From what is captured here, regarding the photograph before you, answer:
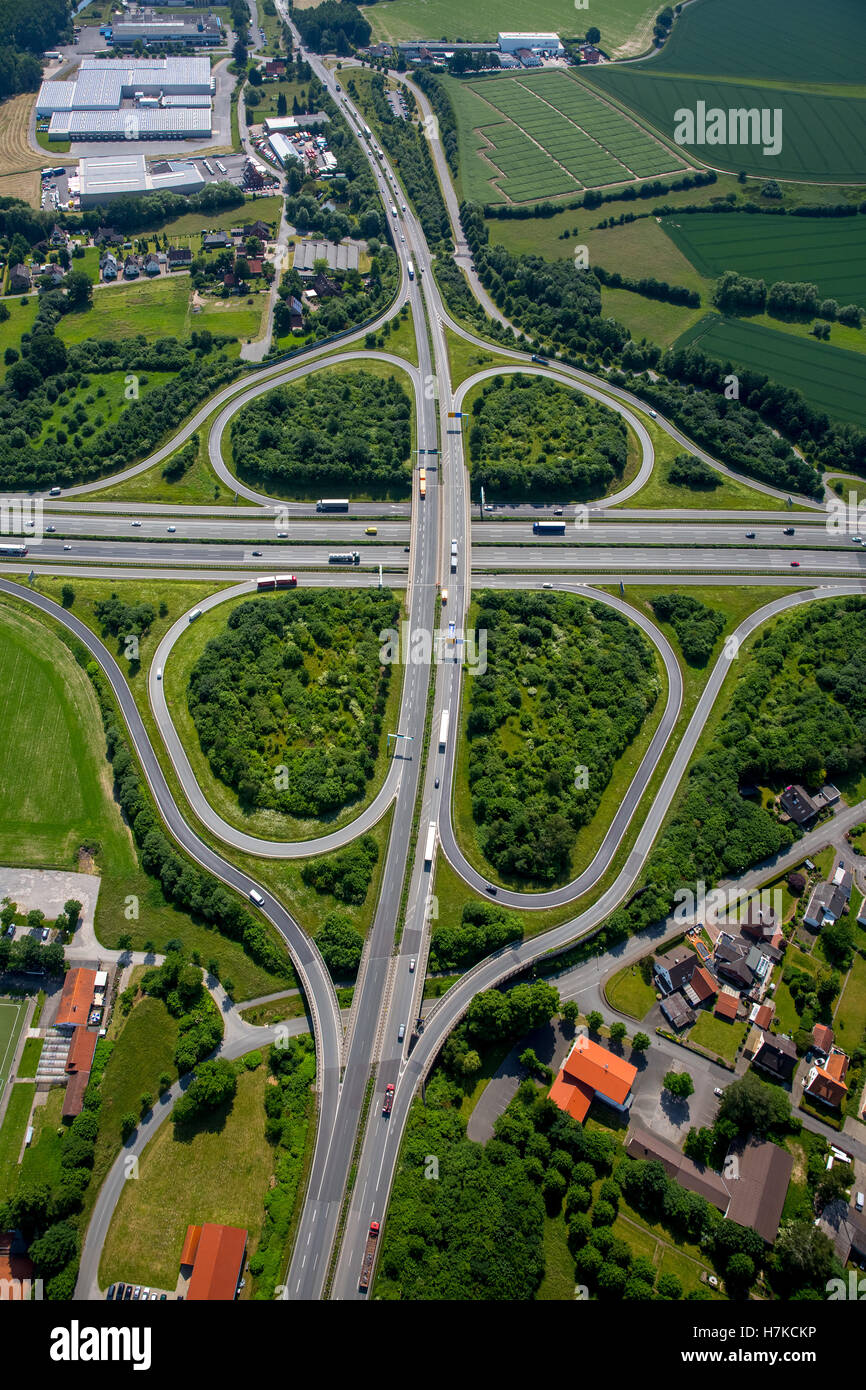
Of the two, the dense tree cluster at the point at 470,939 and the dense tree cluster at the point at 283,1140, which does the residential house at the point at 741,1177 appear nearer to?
the dense tree cluster at the point at 470,939

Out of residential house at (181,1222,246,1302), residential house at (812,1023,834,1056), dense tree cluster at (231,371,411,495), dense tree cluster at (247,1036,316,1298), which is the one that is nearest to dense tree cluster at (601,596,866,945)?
residential house at (812,1023,834,1056)

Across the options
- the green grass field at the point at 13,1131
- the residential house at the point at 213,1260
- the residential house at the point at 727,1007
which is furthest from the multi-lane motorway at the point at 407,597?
the residential house at the point at 727,1007

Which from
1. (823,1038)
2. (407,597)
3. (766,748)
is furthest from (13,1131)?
(766,748)

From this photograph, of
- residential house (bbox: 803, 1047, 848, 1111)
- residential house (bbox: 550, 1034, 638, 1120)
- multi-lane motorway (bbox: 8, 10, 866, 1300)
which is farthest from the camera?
residential house (bbox: 803, 1047, 848, 1111)

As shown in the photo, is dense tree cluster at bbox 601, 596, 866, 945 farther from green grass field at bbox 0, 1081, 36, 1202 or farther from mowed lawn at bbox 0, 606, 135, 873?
mowed lawn at bbox 0, 606, 135, 873

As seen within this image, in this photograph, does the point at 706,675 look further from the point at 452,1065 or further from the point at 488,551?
the point at 452,1065

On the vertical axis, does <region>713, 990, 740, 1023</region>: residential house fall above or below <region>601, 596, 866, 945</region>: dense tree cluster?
below
